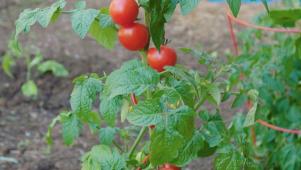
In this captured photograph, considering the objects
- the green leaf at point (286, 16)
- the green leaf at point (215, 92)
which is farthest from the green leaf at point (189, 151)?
the green leaf at point (286, 16)

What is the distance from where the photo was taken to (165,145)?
1375 mm

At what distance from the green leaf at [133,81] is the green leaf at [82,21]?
0.13 m

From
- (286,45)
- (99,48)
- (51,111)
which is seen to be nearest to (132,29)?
(286,45)

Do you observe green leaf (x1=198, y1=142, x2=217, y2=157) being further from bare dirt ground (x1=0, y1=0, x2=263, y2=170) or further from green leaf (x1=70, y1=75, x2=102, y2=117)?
bare dirt ground (x1=0, y1=0, x2=263, y2=170)

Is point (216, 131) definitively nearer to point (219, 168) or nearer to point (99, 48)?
point (219, 168)

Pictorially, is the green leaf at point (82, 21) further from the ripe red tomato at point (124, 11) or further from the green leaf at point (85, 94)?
the green leaf at point (85, 94)

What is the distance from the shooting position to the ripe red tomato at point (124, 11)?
4.87 ft

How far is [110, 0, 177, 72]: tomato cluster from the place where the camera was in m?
1.49

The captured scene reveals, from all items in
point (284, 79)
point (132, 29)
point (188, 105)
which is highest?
point (132, 29)

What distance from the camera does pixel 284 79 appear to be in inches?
102

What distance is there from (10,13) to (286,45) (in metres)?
2.84

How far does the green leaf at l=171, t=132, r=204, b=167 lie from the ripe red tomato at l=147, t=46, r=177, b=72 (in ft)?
0.65

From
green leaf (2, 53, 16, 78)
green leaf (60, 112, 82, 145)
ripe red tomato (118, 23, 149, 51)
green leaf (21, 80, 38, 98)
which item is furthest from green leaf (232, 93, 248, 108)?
green leaf (2, 53, 16, 78)

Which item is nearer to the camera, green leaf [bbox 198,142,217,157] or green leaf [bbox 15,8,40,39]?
green leaf [bbox 15,8,40,39]
